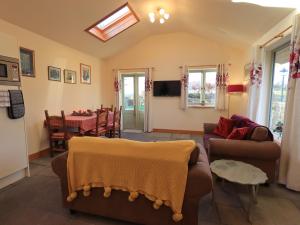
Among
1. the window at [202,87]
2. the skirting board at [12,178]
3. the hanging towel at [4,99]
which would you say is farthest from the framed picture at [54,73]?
the window at [202,87]

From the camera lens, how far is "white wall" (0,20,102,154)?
335 centimetres

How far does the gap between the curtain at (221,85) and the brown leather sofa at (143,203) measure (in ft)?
12.7

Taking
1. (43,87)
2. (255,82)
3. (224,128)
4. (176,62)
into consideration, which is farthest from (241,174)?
(176,62)

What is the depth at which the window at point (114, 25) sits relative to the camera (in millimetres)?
4312

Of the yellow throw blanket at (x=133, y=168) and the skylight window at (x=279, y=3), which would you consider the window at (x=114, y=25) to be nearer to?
the skylight window at (x=279, y=3)

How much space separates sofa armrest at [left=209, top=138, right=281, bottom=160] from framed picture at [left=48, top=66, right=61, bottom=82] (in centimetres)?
345

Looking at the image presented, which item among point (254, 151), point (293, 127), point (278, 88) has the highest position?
point (278, 88)

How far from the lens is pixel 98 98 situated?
5941mm

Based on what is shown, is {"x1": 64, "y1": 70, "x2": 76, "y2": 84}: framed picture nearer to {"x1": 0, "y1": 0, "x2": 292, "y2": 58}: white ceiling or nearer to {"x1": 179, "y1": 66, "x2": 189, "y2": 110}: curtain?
{"x1": 0, "y1": 0, "x2": 292, "y2": 58}: white ceiling

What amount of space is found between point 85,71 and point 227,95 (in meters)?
4.08

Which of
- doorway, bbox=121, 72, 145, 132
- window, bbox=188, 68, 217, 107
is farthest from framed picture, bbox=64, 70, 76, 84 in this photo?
window, bbox=188, 68, 217, 107

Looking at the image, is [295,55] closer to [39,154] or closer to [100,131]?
[100,131]

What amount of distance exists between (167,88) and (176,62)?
0.82m

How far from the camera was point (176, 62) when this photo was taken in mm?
5566
